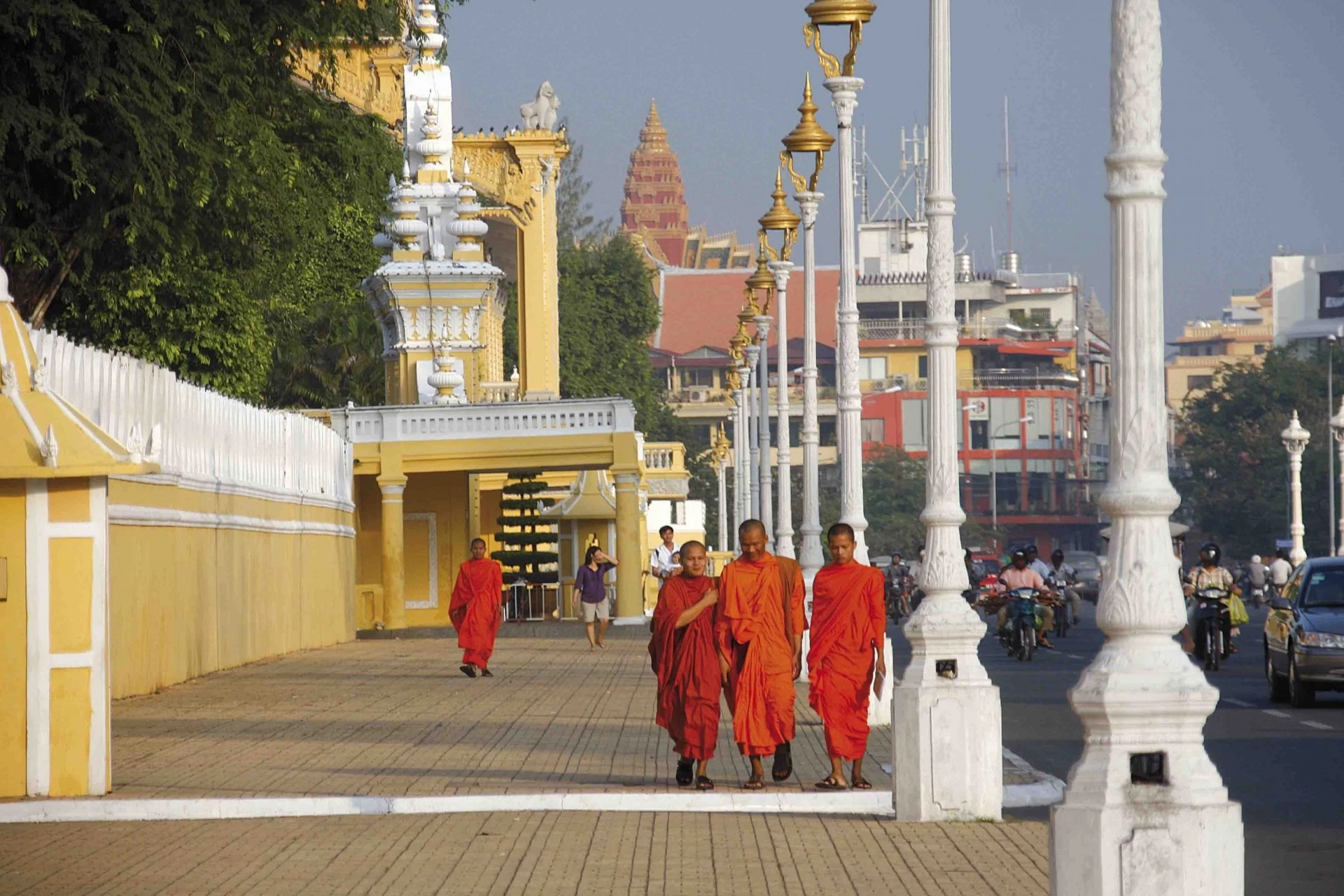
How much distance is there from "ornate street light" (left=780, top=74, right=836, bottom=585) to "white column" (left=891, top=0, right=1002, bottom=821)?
10.0 metres

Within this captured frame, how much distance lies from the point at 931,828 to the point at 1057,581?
31078 mm

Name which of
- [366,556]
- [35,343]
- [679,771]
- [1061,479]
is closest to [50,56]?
[35,343]

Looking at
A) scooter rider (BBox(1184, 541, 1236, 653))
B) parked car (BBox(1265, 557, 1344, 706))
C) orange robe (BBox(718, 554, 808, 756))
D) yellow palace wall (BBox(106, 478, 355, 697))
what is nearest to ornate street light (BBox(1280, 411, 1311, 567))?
scooter rider (BBox(1184, 541, 1236, 653))

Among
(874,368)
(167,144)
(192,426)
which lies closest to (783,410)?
(192,426)

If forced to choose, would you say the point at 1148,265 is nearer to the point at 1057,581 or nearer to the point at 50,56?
the point at 50,56

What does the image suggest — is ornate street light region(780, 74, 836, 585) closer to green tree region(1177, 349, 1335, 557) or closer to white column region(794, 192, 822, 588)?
white column region(794, 192, 822, 588)

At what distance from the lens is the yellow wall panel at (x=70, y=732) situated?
14188 millimetres

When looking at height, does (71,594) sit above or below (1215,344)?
below

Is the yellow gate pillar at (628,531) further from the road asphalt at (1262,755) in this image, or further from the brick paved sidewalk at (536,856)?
the brick paved sidewalk at (536,856)

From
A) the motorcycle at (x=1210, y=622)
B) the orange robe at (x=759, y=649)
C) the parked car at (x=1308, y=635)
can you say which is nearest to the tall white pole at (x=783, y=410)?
the motorcycle at (x=1210, y=622)

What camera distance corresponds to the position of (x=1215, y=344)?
173000 millimetres

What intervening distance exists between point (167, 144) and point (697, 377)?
12822cm

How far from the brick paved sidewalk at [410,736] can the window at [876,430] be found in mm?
99092

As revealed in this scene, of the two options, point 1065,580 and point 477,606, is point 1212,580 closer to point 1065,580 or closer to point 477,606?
point 477,606
